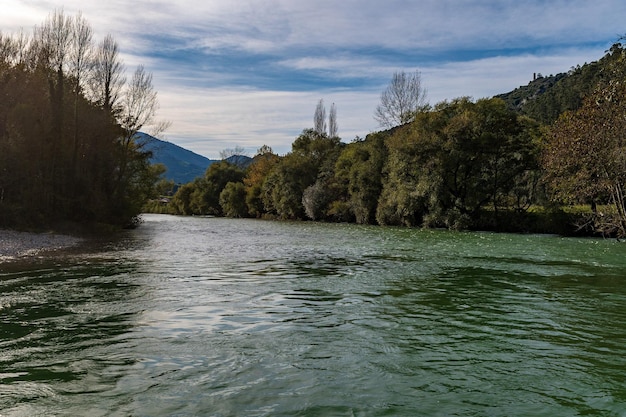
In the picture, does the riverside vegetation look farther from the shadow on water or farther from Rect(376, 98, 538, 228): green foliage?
the shadow on water

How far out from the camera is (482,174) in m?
52.2

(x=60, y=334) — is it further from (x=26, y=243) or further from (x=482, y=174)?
(x=482, y=174)

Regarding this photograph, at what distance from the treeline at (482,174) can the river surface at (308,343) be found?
341 inches

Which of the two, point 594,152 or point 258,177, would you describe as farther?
point 258,177

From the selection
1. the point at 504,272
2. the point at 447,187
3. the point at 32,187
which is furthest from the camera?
the point at 447,187

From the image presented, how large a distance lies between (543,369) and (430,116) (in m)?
49.8

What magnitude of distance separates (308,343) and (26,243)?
72.3ft

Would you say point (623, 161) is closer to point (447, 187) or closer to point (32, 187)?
point (447, 187)

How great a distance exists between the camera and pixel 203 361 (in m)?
7.48

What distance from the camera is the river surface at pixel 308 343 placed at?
235 inches

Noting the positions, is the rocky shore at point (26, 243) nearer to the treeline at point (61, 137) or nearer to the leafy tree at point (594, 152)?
the treeline at point (61, 137)

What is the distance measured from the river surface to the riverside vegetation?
658 cm

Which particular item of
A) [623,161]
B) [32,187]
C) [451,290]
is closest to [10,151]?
[32,187]

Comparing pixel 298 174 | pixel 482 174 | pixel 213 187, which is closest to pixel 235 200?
pixel 213 187
